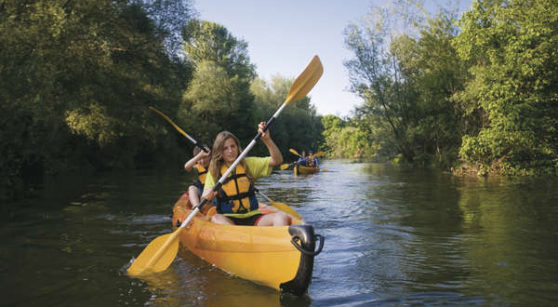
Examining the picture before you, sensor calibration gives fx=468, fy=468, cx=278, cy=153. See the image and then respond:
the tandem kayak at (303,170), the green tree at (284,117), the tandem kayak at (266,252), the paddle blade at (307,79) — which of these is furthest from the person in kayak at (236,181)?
the green tree at (284,117)

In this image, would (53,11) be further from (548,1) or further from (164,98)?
(548,1)

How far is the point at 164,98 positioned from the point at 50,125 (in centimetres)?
633

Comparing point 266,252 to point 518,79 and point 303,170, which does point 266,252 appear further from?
point 303,170

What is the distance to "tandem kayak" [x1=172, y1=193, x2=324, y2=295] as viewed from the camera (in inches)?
125

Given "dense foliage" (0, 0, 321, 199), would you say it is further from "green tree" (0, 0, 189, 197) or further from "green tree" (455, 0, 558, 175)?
"green tree" (455, 0, 558, 175)

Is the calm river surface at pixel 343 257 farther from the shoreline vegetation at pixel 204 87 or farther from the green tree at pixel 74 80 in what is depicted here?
the shoreline vegetation at pixel 204 87

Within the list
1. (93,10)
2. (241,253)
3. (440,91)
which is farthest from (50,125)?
(440,91)

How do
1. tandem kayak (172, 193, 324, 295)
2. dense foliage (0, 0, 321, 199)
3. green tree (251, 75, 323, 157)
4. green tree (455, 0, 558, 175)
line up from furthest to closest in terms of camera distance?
green tree (251, 75, 323, 157) → green tree (455, 0, 558, 175) → dense foliage (0, 0, 321, 199) → tandem kayak (172, 193, 324, 295)

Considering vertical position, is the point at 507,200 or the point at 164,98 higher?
the point at 164,98

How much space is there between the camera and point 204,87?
26.7 m

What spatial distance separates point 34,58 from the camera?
8859mm

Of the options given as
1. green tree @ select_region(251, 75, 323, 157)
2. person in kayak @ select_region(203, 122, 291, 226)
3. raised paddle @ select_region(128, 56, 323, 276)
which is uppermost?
green tree @ select_region(251, 75, 323, 157)

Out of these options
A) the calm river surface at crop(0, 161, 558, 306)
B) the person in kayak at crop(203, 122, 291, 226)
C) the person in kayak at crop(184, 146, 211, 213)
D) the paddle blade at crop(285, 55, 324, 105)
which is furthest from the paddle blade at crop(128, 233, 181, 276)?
the paddle blade at crop(285, 55, 324, 105)

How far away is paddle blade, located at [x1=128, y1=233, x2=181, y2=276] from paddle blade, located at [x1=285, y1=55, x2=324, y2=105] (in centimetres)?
194
